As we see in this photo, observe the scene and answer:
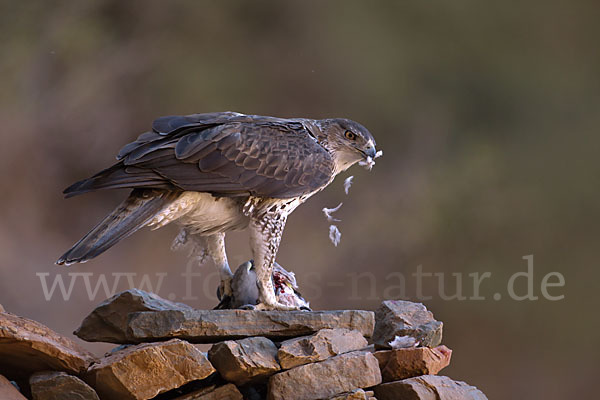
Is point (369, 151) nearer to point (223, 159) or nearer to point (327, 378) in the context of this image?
point (223, 159)

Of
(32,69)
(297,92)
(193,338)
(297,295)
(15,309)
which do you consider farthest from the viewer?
(297,92)

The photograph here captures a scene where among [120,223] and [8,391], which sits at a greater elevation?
[120,223]

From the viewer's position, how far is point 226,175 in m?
3.26

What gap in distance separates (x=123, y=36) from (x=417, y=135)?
2800mm

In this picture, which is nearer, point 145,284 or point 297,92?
point 145,284

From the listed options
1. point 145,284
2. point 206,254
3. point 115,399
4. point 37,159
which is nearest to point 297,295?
point 206,254

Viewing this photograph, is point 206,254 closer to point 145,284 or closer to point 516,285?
point 145,284

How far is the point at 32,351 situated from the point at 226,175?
1081 mm

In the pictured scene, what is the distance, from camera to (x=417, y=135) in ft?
22.4

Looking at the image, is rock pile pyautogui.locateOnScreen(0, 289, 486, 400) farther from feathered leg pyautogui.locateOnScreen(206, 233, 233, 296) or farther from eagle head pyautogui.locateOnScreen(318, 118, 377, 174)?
eagle head pyautogui.locateOnScreen(318, 118, 377, 174)

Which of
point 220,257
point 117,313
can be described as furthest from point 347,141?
point 117,313

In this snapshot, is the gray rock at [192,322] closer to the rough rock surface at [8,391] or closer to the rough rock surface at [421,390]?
the rough rock surface at [421,390]

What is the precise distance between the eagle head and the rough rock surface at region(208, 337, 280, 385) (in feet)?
3.52

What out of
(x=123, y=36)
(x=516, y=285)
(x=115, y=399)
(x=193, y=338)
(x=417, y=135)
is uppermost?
(x=123, y=36)
